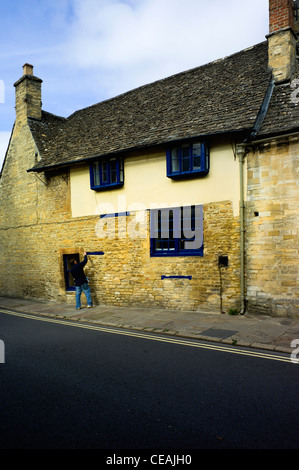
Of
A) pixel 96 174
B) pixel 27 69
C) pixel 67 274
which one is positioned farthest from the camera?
pixel 27 69

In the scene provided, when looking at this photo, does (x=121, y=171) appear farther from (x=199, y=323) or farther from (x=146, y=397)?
(x=146, y=397)

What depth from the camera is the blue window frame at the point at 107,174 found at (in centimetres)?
1323

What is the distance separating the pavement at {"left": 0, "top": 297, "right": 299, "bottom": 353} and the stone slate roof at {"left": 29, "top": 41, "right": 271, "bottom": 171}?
546cm

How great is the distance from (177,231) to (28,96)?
11.4 meters

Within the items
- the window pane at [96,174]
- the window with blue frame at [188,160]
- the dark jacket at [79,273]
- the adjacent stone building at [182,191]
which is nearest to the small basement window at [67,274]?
the adjacent stone building at [182,191]

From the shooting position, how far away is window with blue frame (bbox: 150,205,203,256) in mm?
11492

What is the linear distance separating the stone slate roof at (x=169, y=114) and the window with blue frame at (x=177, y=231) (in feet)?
7.82

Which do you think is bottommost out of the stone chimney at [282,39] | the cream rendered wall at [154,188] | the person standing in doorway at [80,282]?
the person standing in doorway at [80,282]

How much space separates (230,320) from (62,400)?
6.01 meters

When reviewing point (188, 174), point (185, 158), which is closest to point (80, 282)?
point (188, 174)

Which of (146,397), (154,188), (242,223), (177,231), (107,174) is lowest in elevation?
(146,397)

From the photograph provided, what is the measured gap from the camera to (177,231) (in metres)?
12.0

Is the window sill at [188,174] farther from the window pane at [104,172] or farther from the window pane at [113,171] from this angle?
the window pane at [104,172]

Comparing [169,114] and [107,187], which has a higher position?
[169,114]
